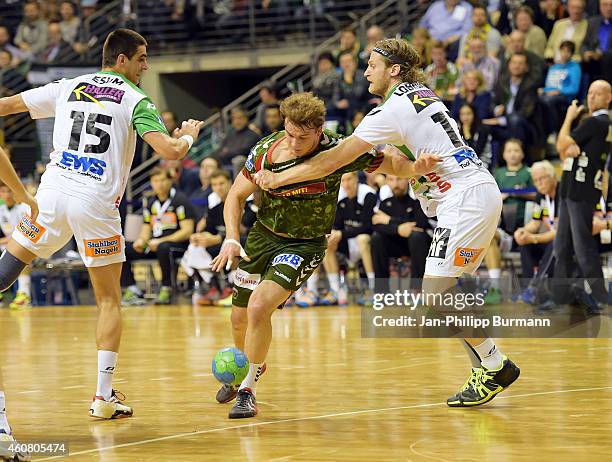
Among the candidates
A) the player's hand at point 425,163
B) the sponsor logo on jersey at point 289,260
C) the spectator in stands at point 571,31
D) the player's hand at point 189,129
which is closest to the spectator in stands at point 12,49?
the spectator in stands at point 571,31

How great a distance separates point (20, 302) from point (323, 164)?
33.1ft

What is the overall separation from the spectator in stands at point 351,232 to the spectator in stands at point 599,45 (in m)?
3.38

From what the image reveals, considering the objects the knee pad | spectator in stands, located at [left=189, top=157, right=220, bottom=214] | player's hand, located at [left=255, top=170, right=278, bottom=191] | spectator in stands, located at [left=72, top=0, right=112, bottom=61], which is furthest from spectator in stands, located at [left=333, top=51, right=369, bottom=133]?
the knee pad

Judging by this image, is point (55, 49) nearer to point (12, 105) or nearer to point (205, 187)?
point (205, 187)

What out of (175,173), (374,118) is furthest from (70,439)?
(175,173)

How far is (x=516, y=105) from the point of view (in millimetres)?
15070

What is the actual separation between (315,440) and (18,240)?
2111 millimetres

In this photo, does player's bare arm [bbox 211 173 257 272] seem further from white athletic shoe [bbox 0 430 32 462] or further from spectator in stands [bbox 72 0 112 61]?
spectator in stands [bbox 72 0 112 61]

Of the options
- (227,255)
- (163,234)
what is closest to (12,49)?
(163,234)

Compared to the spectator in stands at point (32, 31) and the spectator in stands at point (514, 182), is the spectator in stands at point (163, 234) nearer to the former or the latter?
the spectator in stands at point (514, 182)

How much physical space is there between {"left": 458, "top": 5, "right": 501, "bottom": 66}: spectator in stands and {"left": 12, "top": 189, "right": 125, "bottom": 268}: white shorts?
10.6 meters

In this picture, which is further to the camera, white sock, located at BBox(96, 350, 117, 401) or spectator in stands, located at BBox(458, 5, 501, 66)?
spectator in stands, located at BBox(458, 5, 501, 66)

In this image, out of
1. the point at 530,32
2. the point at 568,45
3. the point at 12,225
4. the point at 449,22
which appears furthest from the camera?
the point at 449,22

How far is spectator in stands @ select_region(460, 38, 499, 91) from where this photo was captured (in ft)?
51.5
